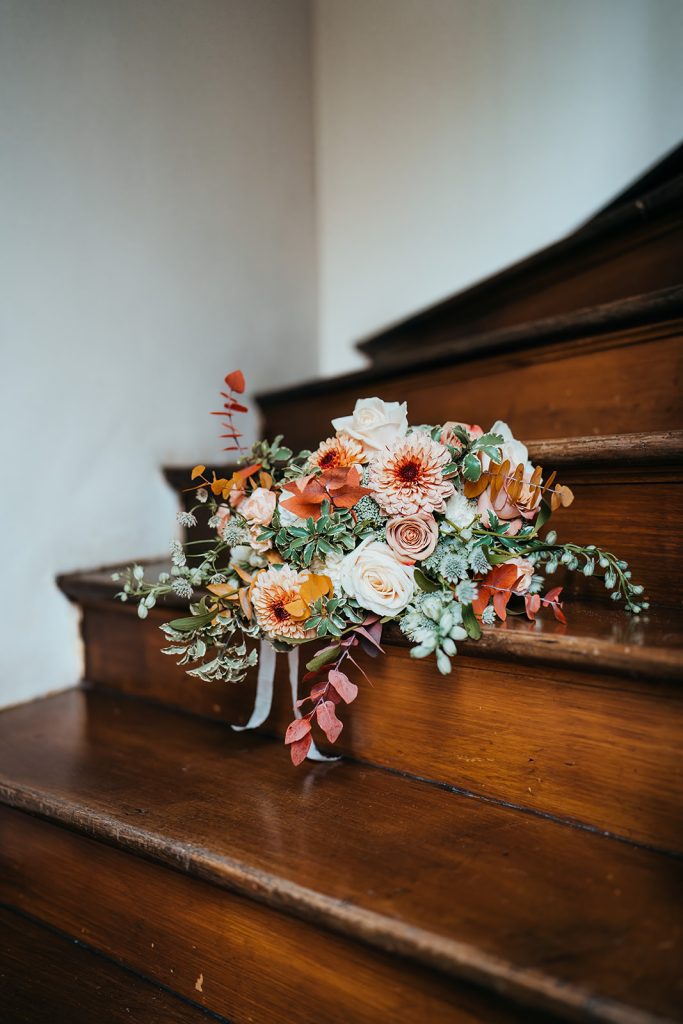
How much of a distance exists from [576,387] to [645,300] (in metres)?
0.16

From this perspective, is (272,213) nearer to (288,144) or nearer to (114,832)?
(288,144)

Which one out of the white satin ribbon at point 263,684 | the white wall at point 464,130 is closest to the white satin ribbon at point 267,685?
the white satin ribbon at point 263,684

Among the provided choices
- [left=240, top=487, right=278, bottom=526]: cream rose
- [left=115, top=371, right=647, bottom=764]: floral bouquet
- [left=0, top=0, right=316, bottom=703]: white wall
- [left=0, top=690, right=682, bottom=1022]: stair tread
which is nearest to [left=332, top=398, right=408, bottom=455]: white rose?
[left=115, top=371, right=647, bottom=764]: floral bouquet

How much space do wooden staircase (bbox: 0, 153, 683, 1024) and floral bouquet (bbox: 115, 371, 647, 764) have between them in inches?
2.1

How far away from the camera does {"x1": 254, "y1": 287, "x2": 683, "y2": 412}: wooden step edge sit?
87 centimetres

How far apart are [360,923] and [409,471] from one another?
1.33ft

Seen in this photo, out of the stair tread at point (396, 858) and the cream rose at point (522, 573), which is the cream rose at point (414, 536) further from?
the stair tread at point (396, 858)

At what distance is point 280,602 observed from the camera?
67 centimetres

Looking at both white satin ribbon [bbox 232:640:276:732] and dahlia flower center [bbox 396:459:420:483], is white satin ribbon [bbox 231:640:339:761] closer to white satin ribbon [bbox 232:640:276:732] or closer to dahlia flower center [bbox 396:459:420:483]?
white satin ribbon [bbox 232:640:276:732]

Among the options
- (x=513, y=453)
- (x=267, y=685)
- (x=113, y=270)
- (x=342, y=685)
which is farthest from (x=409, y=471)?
(x=113, y=270)

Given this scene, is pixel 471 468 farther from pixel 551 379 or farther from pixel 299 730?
pixel 551 379

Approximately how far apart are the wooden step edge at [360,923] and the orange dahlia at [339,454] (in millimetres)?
405

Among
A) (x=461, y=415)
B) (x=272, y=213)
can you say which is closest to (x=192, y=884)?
(x=461, y=415)

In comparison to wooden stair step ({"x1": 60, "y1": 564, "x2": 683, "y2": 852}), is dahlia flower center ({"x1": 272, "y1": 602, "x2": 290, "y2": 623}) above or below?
above
